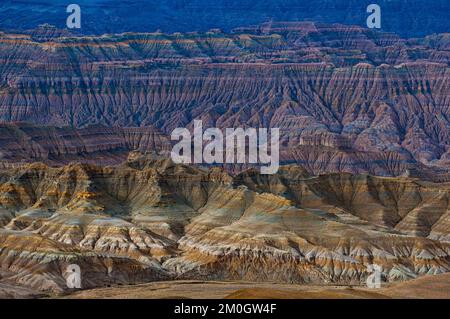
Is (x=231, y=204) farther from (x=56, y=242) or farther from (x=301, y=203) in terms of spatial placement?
(x=56, y=242)

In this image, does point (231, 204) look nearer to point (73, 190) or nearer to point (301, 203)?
point (301, 203)

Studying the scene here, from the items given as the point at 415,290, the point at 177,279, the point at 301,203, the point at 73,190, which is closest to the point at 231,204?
the point at 301,203

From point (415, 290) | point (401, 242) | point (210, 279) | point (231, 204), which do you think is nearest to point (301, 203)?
point (231, 204)
